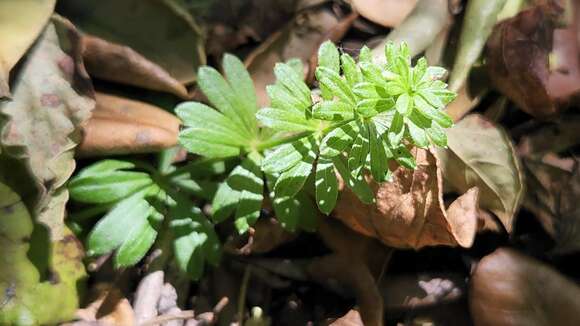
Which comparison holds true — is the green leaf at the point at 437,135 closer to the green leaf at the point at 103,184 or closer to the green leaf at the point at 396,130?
the green leaf at the point at 396,130

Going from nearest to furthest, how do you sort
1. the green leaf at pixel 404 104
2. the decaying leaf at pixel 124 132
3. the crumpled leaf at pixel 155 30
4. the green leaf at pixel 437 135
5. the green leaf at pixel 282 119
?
the green leaf at pixel 404 104, the green leaf at pixel 437 135, the green leaf at pixel 282 119, the decaying leaf at pixel 124 132, the crumpled leaf at pixel 155 30

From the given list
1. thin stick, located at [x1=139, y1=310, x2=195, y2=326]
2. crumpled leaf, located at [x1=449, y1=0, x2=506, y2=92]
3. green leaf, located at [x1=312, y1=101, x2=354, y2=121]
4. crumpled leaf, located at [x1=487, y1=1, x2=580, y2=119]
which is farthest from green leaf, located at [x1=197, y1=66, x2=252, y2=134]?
crumpled leaf, located at [x1=487, y1=1, x2=580, y2=119]

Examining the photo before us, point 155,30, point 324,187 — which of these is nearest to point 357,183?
point 324,187

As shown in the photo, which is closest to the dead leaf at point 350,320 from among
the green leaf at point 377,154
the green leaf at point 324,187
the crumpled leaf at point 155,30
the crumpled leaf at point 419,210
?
the crumpled leaf at point 419,210

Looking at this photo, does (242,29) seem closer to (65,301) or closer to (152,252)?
(152,252)

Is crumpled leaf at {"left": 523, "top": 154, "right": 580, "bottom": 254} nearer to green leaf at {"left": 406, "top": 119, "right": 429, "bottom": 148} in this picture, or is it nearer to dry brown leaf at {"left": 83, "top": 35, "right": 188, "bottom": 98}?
green leaf at {"left": 406, "top": 119, "right": 429, "bottom": 148}
